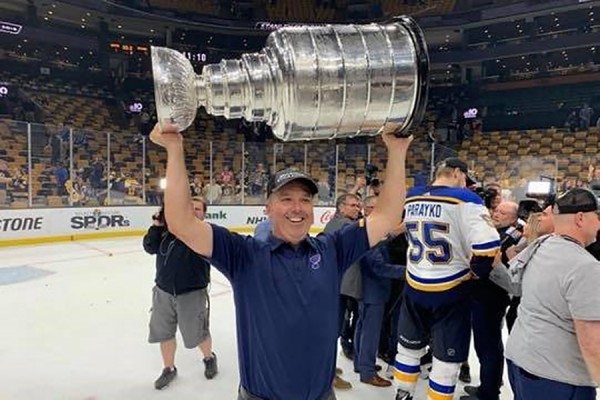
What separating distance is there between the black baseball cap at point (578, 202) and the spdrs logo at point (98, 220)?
32.0ft

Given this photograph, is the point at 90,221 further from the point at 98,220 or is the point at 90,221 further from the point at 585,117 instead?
the point at 585,117

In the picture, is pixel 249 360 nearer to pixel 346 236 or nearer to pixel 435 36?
pixel 346 236

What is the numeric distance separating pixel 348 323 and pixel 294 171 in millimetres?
2551

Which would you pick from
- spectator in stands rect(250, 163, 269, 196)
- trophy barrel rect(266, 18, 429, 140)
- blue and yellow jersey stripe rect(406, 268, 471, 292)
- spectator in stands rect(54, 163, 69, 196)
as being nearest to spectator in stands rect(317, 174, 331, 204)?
spectator in stands rect(250, 163, 269, 196)

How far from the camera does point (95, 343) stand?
3.98m

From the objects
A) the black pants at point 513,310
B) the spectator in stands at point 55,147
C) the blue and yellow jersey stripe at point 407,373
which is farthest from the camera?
the spectator in stands at point 55,147

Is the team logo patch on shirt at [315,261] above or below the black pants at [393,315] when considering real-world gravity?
above

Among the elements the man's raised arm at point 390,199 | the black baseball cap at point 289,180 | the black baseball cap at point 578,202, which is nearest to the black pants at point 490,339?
the black baseball cap at point 578,202

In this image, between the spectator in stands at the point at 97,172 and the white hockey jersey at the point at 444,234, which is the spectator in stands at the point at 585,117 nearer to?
the spectator in stands at the point at 97,172

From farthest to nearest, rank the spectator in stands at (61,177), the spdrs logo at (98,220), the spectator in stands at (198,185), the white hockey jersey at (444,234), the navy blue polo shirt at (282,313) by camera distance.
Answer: the spectator in stands at (198,185), the spdrs logo at (98,220), the spectator in stands at (61,177), the white hockey jersey at (444,234), the navy blue polo shirt at (282,313)

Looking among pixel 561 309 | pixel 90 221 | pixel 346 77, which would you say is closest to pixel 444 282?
pixel 561 309

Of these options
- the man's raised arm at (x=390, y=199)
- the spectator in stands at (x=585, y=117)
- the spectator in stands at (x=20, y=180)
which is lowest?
the spectator in stands at (x=20, y=180)

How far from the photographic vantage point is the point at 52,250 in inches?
333

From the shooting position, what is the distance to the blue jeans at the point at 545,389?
1664mm
